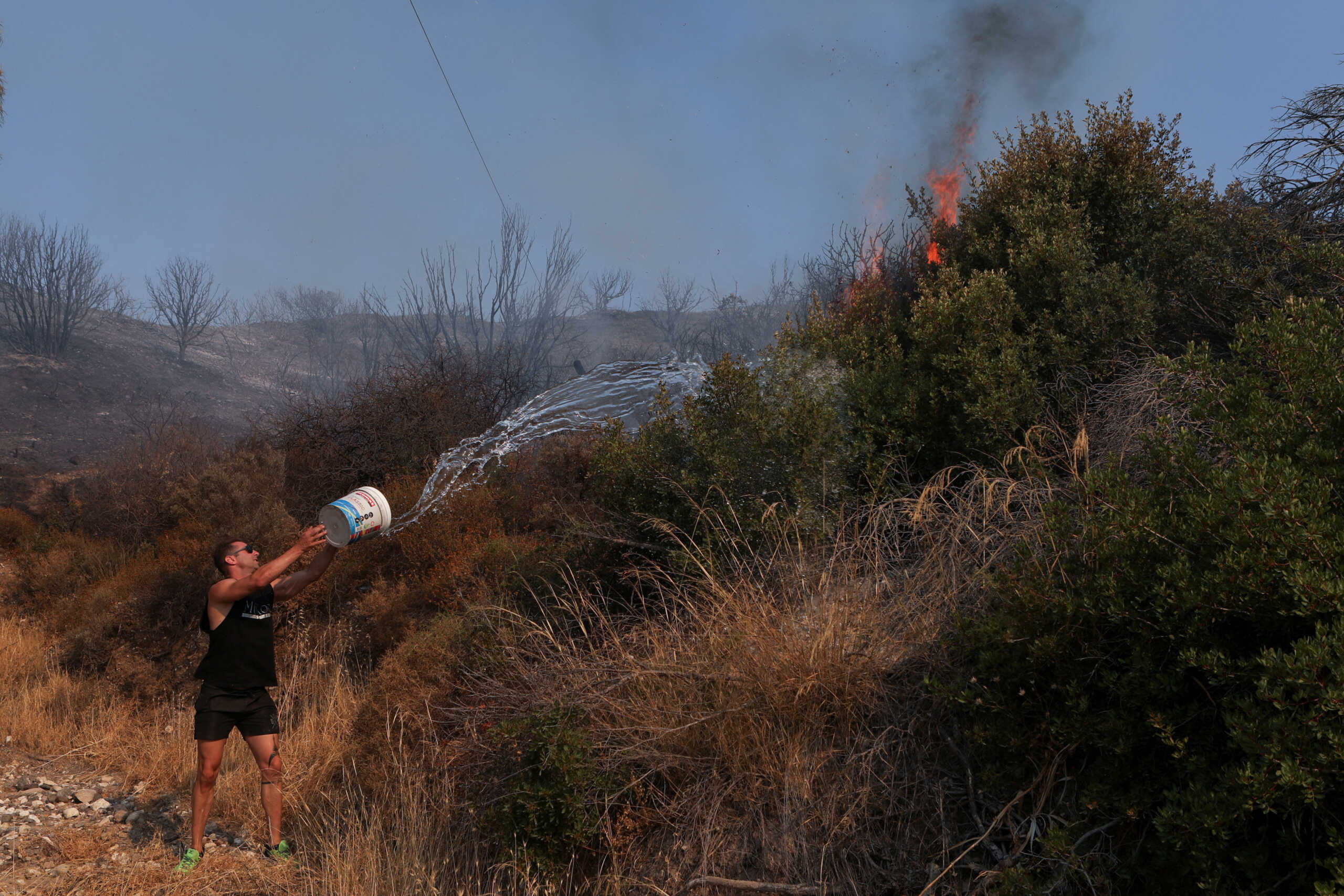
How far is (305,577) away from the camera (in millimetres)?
5105

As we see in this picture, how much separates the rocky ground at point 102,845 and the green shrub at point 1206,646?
4029 mm

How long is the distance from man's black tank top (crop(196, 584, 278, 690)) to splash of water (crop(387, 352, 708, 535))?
380 centimetres

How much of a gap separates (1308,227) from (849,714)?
22.0 ft

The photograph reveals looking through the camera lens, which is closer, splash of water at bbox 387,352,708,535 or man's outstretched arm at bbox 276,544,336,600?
man's outstretched arm at bbox 276,544,336,600

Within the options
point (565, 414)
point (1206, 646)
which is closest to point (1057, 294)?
point (1206, 646)

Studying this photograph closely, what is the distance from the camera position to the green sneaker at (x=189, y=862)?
15.7 ft

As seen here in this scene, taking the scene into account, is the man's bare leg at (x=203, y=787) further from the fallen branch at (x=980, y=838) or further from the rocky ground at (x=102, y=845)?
the fallen branch at (x=980, y=838)

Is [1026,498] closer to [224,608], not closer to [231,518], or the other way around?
[224,608]

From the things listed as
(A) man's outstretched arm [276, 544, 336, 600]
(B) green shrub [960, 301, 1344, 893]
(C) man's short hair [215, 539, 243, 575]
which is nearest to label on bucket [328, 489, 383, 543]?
(A) man's outstretched arm [276, 544, 336, 600]

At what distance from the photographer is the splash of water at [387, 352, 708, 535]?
387 inches

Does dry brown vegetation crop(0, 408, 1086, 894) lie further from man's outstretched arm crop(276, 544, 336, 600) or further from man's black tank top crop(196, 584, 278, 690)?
man's outstretched arm crop(276, 544, 336, 600)

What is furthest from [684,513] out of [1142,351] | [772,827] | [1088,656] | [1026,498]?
[1142,351]

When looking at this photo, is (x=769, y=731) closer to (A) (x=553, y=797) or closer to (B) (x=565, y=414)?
(A) (x=553, y=797)

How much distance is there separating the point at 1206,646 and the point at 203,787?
5288 millimetres
